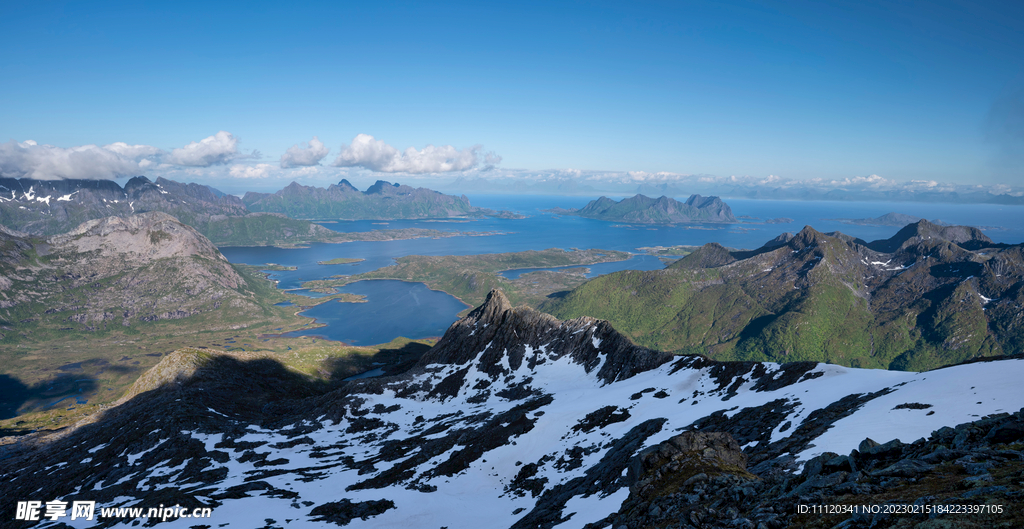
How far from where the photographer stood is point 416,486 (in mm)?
70000

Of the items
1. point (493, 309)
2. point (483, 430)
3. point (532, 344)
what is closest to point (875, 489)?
point (483, 430)

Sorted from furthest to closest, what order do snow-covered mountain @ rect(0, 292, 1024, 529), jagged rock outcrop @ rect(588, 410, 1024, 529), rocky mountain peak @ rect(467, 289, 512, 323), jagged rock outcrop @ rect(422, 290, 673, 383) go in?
rocky mountain peak @ rect(467, 289, 512, 323)
jagged rock outcrop @ rect(422, 290, 673, 383)
snow-covered mountain @ rect(0, 292, 1024, 529)
jagged rock outcrop @ rect(588, 410, 1024, 529)

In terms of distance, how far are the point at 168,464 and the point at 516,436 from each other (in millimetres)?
74598

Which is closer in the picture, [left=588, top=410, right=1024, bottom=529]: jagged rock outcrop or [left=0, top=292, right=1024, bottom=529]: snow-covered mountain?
[left=588, top=410, right=1024, bottom=529]: jagged rock outcrop

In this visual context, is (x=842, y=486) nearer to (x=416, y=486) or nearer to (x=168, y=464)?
(x=416, y=486)

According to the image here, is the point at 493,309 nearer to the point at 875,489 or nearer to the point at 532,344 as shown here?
the point at 532,344

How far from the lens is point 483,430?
88.0 meters

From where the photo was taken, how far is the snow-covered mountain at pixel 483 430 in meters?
41.2

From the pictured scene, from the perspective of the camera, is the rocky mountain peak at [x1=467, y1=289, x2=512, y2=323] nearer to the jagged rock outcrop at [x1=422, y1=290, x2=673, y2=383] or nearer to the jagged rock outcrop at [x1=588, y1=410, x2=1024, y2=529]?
the jagged rock outcrop at [x1=422, y1=290, x2=673, y2=383]

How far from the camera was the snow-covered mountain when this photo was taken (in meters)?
41.2

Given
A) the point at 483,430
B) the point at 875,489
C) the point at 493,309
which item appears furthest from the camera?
the point at 493,309

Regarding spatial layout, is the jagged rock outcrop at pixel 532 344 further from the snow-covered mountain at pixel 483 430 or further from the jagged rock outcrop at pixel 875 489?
the jagged rock outcrop at pixel 875 489

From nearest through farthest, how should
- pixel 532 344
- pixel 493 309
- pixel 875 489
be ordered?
pixel 875 489 → pixel 532 344 → pixel 493 309

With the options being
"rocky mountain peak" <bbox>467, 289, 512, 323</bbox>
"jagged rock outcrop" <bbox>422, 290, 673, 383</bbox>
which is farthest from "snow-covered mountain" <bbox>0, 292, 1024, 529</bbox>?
"rocky mountain peak" <bbox>467, 289, 512, 323</bbox>
